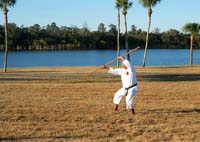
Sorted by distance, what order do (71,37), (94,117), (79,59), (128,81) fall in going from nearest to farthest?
(94,117)
(128,81)
(79,59)
(71,37)

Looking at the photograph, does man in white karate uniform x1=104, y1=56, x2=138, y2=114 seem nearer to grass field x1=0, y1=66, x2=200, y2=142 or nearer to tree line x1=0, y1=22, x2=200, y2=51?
grass field x1=0, y1=66, x2=200, y2=142

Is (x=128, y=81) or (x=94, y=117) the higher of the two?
(x=128, y=81)

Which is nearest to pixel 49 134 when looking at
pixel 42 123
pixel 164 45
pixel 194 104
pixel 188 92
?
pixel 42 123

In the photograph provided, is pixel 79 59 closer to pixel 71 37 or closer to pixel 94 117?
pixel 71 37

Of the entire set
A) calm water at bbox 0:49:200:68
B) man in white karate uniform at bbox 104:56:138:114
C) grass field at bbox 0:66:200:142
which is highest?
→ man in white karate uniform at bbox 104:56:138:114

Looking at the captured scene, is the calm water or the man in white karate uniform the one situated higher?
the man in white karate uniform

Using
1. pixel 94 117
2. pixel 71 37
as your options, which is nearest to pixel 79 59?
pixel 71 37

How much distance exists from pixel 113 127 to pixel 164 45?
181 m

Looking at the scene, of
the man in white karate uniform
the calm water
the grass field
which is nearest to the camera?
the grass field

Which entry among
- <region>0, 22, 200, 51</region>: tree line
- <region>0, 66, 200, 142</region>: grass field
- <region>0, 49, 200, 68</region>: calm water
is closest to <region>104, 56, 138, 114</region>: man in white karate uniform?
<region>0, 66, 200, 142</region>: grass field

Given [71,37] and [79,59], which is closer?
[79,59]

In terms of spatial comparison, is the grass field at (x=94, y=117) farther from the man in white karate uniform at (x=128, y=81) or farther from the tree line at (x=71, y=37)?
the tree line at (x=71, y=37)

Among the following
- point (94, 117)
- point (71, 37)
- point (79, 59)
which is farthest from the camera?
point (71, 37)

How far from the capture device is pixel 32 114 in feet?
52.5
